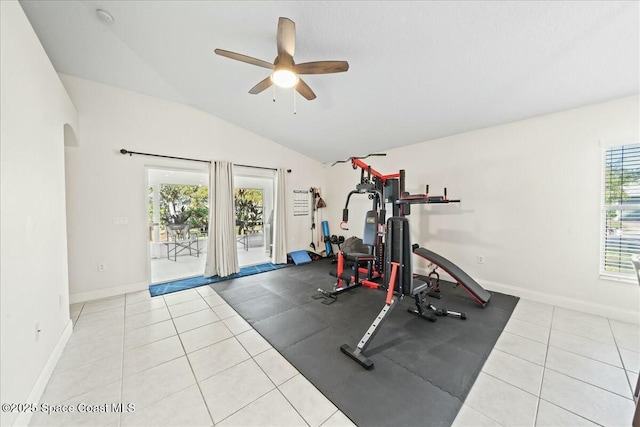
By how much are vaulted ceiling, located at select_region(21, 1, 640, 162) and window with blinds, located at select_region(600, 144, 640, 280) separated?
2.49 ft

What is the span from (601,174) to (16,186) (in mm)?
5717

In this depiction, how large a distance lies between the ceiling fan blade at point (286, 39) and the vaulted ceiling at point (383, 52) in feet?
1.53

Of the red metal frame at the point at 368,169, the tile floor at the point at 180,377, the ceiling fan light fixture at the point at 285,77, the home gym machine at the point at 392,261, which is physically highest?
the ceiling fan light fixture at the point at 285,77

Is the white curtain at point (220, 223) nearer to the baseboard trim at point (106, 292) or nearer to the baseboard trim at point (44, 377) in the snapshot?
the baseboard trim at point (106, 292)

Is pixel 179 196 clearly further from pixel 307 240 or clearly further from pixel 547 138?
pixel 547 138

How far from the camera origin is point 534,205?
3172mm

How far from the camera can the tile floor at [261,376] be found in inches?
58.0

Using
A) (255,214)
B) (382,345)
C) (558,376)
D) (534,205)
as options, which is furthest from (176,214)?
(534,205)

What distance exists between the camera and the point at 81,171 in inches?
130

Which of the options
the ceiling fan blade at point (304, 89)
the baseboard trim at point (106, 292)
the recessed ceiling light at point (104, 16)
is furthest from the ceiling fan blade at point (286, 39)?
the baseboard trim at point (106, 292)

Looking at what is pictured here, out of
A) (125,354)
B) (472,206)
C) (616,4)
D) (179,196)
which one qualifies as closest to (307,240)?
(179,196)

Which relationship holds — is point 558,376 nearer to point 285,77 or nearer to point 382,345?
point 382,345

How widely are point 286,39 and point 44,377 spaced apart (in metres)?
3.33

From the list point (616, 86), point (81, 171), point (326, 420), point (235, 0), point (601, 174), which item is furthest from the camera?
point (81, 171)
